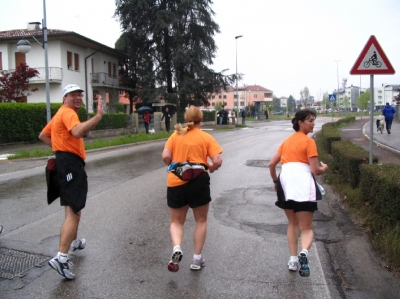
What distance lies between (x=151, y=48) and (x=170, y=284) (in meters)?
39.6

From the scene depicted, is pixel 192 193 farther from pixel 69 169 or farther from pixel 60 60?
pixel 60 60

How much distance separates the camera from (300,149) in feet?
14.8

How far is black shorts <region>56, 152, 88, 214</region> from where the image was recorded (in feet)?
14.5

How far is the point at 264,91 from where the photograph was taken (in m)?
159

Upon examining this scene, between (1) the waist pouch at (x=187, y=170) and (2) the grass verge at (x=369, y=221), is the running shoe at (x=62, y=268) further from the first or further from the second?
(2) the grass verge at (x=369, y=221)

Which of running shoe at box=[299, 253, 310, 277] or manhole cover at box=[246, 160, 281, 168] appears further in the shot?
manhole cover at box=[246, 160, 281, 168]

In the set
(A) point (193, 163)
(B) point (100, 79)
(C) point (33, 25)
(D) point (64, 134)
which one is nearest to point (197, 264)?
(A) point (193, 163)

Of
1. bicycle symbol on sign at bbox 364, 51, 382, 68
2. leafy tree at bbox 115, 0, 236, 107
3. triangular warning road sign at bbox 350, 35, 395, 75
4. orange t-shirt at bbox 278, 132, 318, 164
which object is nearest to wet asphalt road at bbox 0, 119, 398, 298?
orange t-shirt at bbox 278, 132, 318, 164

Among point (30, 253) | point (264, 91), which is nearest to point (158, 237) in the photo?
point (30, 253)

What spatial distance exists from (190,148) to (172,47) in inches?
1507

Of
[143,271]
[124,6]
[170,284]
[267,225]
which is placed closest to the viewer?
[170,284]

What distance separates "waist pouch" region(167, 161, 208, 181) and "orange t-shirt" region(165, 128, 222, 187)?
5cm

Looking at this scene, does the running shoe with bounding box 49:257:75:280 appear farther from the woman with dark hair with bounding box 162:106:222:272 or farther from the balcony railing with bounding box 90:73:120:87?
the balcony railing with bounding box 90:73:120:87

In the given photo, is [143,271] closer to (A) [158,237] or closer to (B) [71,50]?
(A) [158,237]
